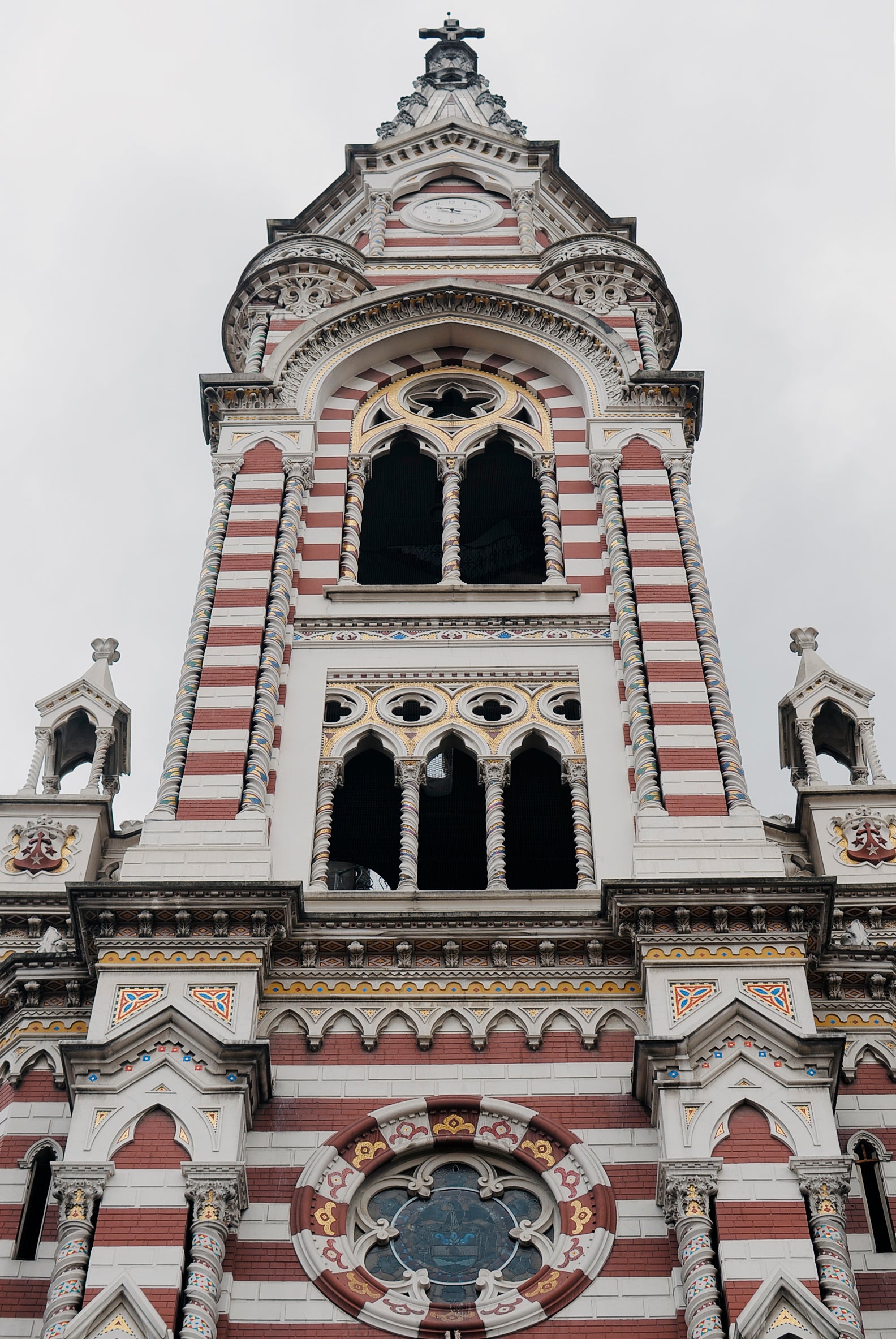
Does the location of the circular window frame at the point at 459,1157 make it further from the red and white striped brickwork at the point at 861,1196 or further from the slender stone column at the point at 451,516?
the slender stone column at the point at 451,516

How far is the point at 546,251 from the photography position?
29031 millimetres

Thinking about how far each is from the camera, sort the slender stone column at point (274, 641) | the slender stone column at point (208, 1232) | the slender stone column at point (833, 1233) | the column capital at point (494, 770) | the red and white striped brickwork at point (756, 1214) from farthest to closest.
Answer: the column capital at point (494, 770) < the slender stone column at point (274, 641) < the red and white striped brickwork at point (756, 1214) < the slender stone column at point (208, 1232) < the slender stone column at point (833, 1233)

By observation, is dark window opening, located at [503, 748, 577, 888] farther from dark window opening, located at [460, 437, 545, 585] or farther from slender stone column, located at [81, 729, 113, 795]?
dark window opening, located at [460, 437, 545, 585]

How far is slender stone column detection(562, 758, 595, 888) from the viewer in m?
19.2

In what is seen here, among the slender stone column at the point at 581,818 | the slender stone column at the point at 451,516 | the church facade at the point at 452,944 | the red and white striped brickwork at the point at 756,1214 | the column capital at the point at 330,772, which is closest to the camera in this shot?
the red and white striped brickwork at the point at 756,1214

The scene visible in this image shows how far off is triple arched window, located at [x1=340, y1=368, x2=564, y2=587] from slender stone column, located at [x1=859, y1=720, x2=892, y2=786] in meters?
4.44

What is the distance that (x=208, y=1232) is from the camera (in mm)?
15383

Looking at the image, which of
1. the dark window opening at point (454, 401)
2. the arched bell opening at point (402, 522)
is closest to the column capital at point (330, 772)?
the arched bell opening at point (402, 522)

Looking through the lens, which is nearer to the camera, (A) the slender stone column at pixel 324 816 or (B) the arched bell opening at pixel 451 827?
(A) the slender stone column at pixel 324 816

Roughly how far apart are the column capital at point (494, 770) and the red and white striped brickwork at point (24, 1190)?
5.12m

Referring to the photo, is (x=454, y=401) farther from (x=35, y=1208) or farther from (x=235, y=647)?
(x=35, y=1208)

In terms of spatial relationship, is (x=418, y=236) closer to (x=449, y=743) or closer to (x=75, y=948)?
(x=449, y=743)

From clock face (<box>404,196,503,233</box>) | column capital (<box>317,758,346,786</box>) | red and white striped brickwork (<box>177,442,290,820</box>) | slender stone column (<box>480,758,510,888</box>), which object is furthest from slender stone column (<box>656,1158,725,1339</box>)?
clock face (<box>404,196,503,233</box>)

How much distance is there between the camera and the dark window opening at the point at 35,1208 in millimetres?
16234
